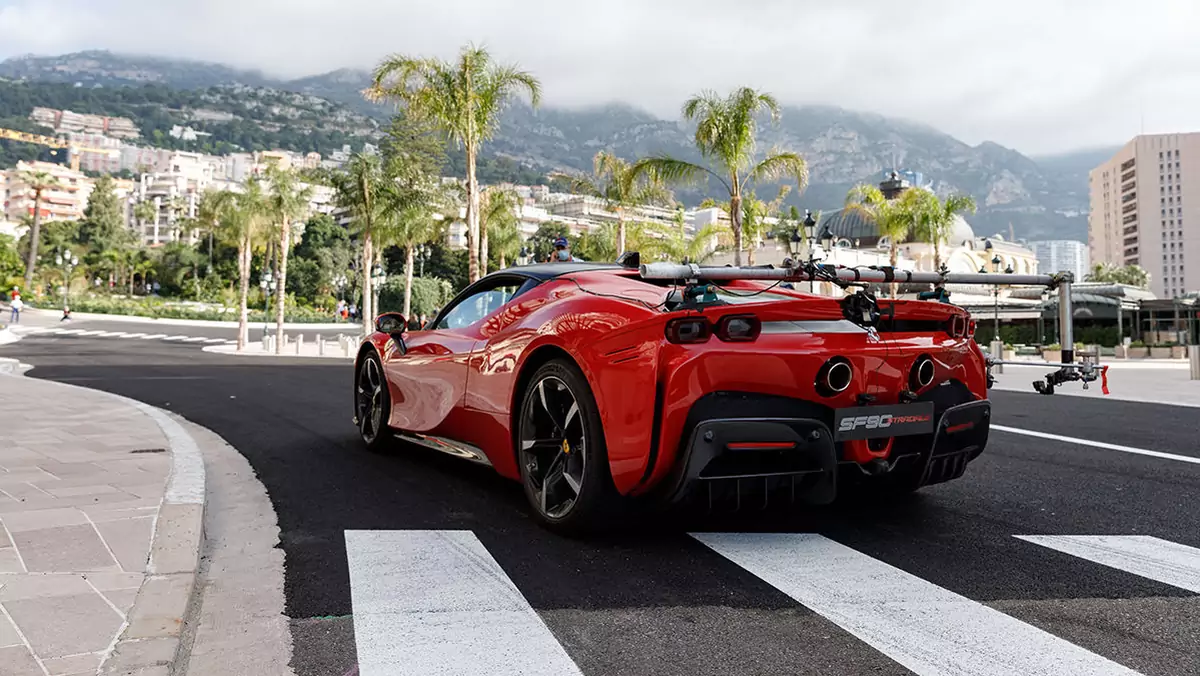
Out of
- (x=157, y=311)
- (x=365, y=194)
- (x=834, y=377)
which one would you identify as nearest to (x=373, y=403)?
(x=834, y=377)

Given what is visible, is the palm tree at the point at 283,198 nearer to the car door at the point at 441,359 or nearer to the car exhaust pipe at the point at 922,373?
the car door at the point at 441,359

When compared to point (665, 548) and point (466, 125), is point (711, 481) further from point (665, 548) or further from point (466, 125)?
point (466, 125)

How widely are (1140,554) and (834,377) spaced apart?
151 centimetres

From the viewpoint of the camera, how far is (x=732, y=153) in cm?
1991

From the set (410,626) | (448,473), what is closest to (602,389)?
(410,626)

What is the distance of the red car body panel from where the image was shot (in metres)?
3.33

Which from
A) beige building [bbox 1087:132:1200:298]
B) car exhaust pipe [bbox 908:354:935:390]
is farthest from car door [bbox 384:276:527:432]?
beige building [bbox 1087:132:1200:298]

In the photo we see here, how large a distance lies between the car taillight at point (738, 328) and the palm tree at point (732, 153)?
16.4 meters

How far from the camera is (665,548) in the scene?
3.69 m

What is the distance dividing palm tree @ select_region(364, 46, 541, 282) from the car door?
50.0 ft

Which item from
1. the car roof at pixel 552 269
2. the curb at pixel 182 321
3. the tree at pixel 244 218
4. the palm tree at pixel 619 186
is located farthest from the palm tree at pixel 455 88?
the curb at pixel 182 321

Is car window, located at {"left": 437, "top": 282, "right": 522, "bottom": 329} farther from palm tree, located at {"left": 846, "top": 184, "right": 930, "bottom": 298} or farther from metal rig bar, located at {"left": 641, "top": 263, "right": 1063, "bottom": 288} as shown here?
palm tree, located at {"left": 846, "top": 184, "right": 930, "bottom": 298}

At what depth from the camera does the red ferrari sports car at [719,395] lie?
3.32m

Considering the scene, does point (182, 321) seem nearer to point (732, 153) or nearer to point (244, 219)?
point (244, 219)
